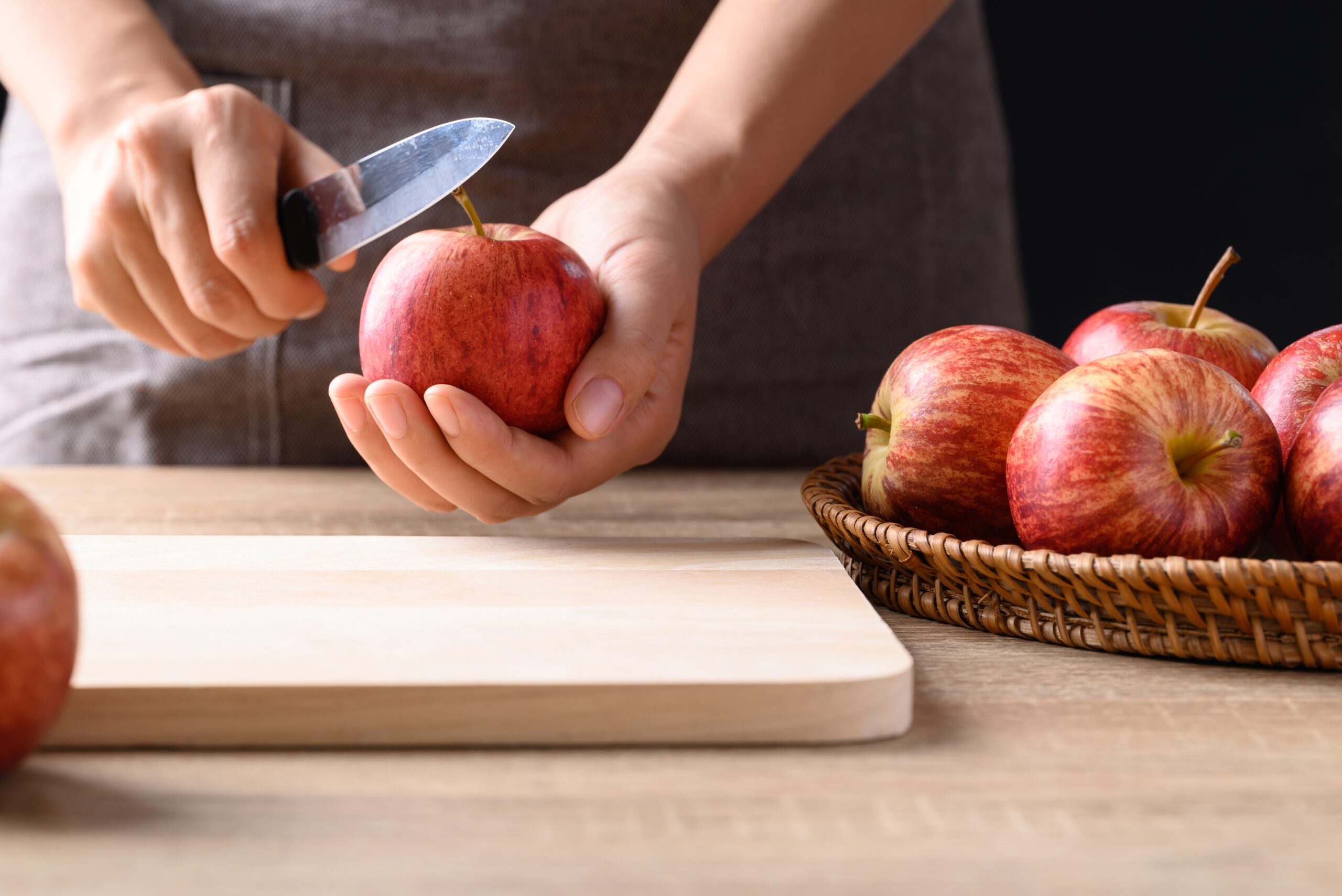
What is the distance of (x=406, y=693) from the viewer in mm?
598

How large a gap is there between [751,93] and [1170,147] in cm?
188

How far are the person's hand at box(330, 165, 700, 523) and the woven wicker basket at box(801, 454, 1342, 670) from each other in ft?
0.84

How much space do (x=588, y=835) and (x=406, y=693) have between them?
5.6 inches

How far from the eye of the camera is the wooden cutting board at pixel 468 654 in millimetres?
598

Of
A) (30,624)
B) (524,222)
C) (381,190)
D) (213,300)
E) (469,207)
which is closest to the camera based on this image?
(30,624)

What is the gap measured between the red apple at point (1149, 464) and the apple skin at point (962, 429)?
0.21 ft

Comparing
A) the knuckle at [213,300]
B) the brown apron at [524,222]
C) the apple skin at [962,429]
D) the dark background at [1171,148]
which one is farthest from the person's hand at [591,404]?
the dark background at [1171,148]

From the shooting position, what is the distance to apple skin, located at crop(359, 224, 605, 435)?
3.06 feet

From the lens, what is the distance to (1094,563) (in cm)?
70

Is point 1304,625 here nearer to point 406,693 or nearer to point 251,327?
point 406,693

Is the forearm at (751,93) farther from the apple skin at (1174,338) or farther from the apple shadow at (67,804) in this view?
the apple shadow at (67,804)

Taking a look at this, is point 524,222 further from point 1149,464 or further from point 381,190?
point 1149,464

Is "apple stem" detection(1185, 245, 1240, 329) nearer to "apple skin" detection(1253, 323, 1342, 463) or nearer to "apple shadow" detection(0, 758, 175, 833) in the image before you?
"apple skin" detection(1253, 323, 1342, 463)

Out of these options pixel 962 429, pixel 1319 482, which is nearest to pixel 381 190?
pixel 962 429
